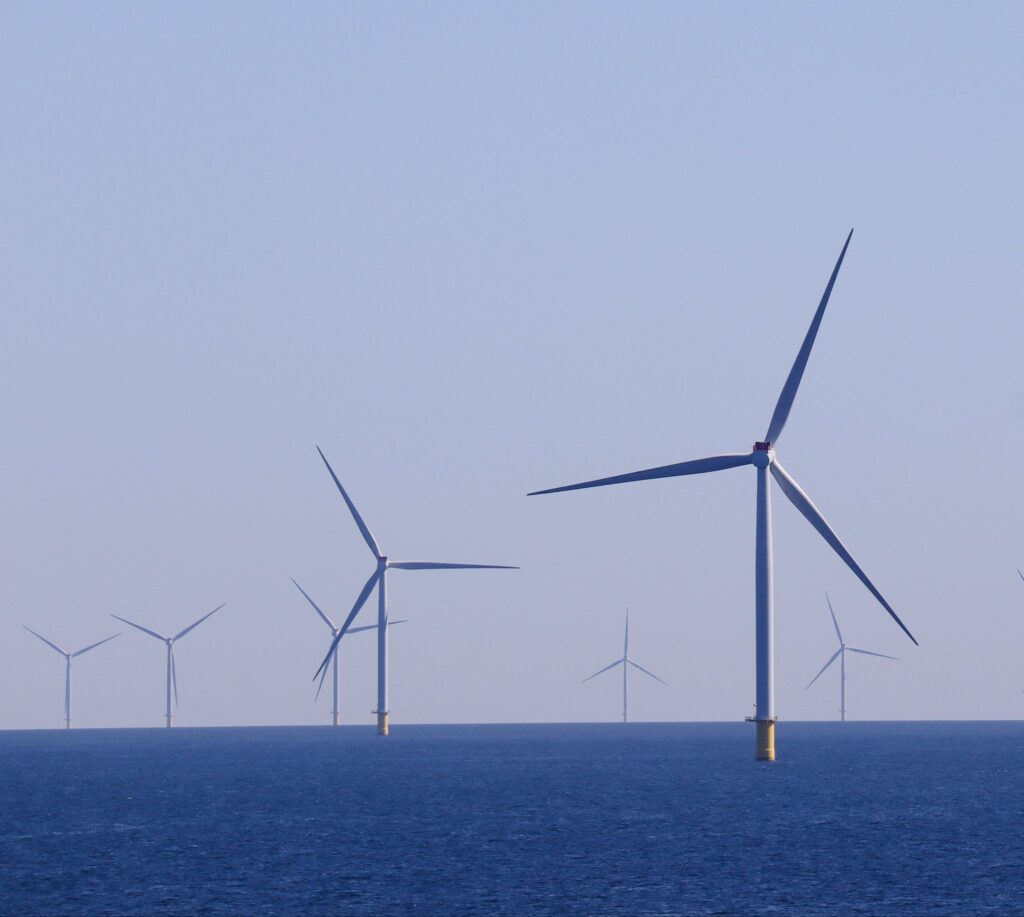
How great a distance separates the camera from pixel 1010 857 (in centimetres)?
9156

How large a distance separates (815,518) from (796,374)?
33.2 ft

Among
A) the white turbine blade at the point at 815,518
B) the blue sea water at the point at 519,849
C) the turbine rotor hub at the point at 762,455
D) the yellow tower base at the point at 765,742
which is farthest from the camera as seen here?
the yellow tower base at the point at 765,742

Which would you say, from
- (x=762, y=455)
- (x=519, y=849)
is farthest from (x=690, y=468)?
(x=519, y=849)

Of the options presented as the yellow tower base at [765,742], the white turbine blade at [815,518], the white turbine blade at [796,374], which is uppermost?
the white turbine blade at [796,374]

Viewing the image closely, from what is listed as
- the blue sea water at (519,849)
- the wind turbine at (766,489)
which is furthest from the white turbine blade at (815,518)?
the blue sea water at (519,849)

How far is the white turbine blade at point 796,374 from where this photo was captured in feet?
392

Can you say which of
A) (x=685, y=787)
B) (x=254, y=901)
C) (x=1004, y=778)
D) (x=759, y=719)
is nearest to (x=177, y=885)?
(x=254, y=901)

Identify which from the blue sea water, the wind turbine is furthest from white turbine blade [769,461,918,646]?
the blue sea water

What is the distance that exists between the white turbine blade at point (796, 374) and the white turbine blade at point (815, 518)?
2685 millimetres

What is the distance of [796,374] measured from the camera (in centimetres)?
12569

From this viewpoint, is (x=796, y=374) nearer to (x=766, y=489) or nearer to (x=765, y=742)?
(x=766, y=489)

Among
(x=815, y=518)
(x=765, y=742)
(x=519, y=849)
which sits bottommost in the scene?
(x=519, y=849)

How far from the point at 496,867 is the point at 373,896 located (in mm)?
11803

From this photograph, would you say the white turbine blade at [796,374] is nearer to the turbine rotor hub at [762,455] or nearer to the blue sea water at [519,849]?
the turbine rotor hub at [762,455]
